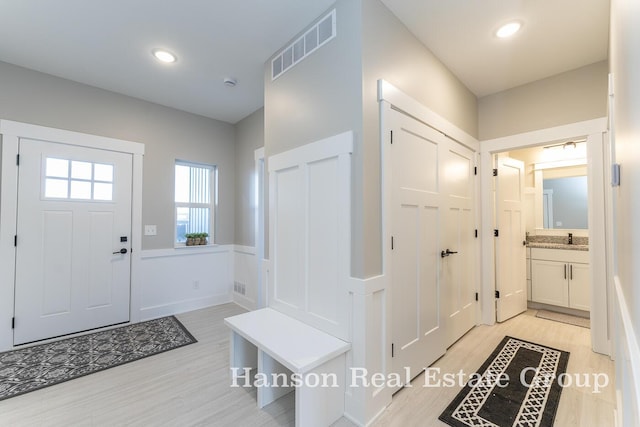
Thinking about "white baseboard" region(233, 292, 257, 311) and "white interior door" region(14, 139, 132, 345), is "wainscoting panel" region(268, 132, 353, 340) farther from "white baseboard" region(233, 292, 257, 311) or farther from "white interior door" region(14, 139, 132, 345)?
"white interior door" region(14, 139, 132, 345)

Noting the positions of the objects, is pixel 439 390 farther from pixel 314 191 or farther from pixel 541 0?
pixel 541 0

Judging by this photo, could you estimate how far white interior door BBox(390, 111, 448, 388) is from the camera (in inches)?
76.4

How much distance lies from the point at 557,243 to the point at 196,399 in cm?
473

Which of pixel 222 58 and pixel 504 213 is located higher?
pixel 222 58

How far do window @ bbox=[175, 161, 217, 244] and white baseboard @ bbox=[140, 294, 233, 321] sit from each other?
0.84 metres

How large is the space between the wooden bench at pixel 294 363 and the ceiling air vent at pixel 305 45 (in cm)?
208

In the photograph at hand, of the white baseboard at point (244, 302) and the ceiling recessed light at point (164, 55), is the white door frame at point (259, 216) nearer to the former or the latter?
the white baseboard at point (244, 302)

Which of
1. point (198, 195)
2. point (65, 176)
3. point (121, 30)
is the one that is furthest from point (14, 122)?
point (198, 195)

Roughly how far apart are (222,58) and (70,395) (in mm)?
2968

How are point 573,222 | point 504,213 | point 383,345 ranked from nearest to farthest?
point 383,345 < point 504,213 < point 573,222

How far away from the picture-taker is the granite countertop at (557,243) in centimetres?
347

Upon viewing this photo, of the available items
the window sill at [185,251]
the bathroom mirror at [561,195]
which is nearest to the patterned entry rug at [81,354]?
the window sill at [185,251]

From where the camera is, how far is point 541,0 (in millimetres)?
1861

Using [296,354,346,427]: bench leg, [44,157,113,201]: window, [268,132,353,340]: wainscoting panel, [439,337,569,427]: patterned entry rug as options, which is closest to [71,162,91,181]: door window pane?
[44,157,113,201]: window
